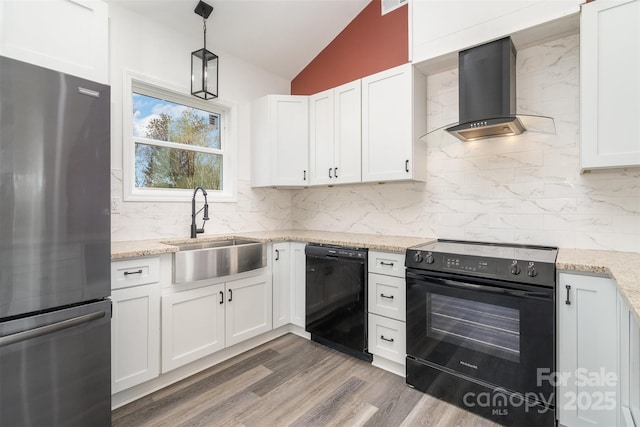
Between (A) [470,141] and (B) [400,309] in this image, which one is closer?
(B) [400,309]

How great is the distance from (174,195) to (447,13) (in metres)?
2.61

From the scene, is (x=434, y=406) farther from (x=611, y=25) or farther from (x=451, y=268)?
(x=611, y=25)

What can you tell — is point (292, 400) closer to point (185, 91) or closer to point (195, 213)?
point (195, 213)

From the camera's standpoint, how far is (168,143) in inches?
109

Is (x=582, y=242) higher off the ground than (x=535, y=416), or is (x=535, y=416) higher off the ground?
(x=582, y=242)

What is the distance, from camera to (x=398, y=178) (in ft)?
8.24

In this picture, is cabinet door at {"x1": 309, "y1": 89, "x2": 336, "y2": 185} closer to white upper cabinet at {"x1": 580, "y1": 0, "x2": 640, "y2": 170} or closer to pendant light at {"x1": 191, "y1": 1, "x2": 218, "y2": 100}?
pendant light at {"x1": 191, "y1": 1, "x2": 218, "y2": 100}

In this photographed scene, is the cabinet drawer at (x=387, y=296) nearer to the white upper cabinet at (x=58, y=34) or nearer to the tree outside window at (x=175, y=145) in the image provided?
the tree outside window at (x=175, y=145)

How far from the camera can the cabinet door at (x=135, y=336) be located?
1.81 meters

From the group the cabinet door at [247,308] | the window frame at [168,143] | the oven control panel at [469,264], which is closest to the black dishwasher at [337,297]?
the cabinet door at [247,308]

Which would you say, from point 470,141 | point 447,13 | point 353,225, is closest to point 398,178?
point 470,141

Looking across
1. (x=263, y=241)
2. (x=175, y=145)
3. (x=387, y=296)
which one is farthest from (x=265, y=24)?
(x=387, y=296)

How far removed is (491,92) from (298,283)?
2.10m

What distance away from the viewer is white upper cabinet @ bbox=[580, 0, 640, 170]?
158 cm
